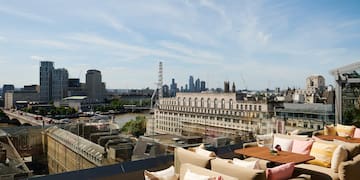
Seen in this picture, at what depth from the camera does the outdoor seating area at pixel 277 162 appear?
7.47ft

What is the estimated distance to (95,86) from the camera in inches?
439

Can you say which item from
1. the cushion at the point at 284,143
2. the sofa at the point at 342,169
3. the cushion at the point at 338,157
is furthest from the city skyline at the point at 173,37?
the cushion at the point at 338,157

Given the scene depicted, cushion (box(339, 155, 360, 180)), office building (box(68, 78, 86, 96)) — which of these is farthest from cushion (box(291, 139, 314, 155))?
office building (box(68, 78, 86, 96))

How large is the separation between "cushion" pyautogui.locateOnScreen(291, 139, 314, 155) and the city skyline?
331 centimetres

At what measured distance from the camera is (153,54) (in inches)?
523

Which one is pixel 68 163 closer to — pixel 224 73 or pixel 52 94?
pixel 52 94

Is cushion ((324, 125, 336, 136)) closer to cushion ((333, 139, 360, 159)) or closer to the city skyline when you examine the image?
the city skyline

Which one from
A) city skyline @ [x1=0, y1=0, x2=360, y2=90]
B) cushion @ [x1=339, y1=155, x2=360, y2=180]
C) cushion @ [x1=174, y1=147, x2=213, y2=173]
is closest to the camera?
cushion @ [x1=174, y1=147, x2=213, y2=173]

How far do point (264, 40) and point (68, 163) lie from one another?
321 inches

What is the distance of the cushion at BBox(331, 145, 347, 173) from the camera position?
315 cm

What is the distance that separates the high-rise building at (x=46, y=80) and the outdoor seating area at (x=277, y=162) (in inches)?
313

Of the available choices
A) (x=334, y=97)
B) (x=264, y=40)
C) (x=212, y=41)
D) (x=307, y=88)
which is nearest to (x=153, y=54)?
(x=212, y=41)

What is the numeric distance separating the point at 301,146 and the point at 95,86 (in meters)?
8.96

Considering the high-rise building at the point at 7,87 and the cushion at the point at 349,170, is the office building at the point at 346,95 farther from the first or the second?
the high-rise building at the point at 7,87
